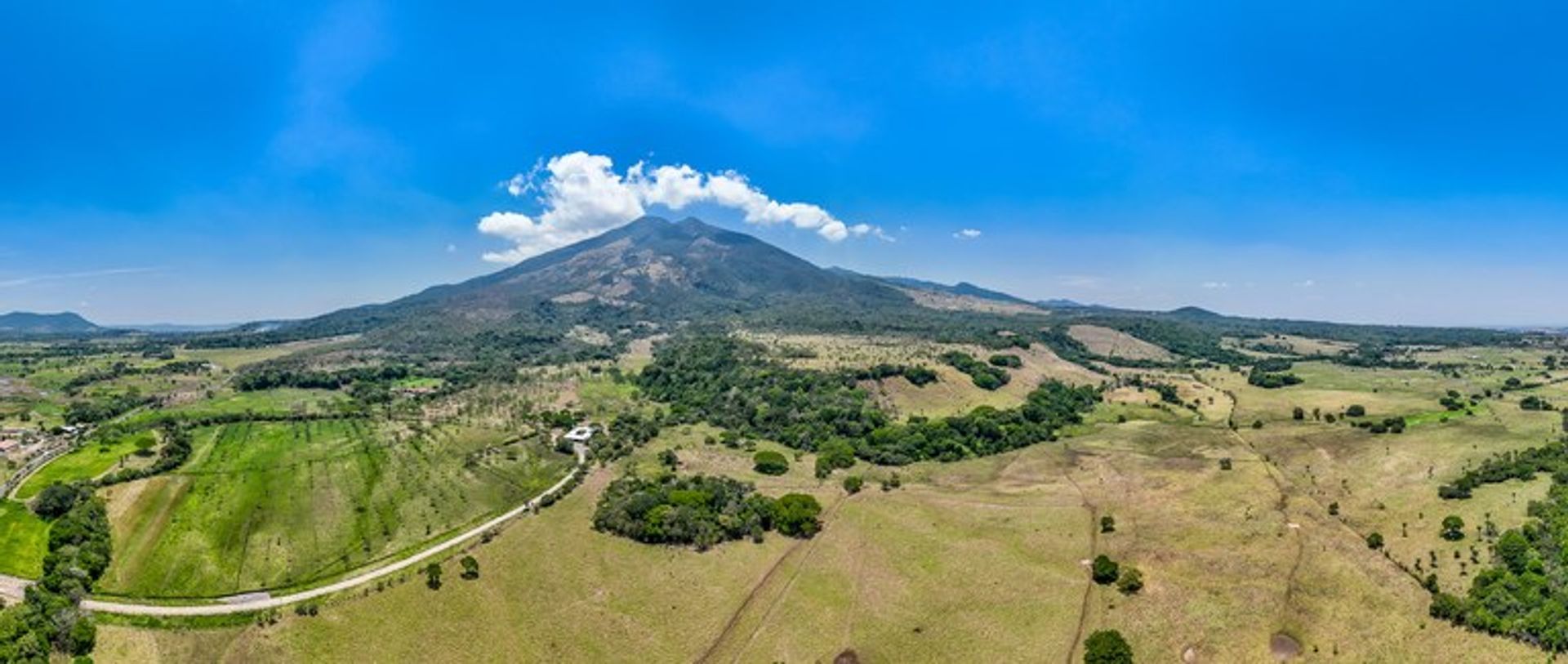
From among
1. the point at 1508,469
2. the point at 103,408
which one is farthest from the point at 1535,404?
the point at 103,408

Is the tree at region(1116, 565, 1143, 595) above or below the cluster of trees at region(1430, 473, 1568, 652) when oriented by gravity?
below

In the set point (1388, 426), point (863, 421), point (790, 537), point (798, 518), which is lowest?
point (790, 537)

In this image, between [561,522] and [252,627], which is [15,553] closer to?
[252,627]

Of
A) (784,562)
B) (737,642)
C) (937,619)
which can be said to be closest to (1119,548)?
(937,619)

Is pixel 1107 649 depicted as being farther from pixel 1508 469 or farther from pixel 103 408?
pixel 103 408

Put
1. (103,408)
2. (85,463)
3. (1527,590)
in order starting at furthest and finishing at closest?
(103,408)
(85,463)
(1527,590)

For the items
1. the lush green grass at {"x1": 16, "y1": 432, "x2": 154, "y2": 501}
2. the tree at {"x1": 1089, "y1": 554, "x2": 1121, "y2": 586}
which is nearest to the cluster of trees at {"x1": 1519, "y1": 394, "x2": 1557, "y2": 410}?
the tree at {"x1": 1089, "y1": 554, "x2": 1121, "y2": 586}

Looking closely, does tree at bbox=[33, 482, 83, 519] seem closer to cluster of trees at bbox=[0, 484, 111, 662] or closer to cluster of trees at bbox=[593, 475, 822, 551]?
cluster of trees at bbox=[0, 484, 111, 662]
